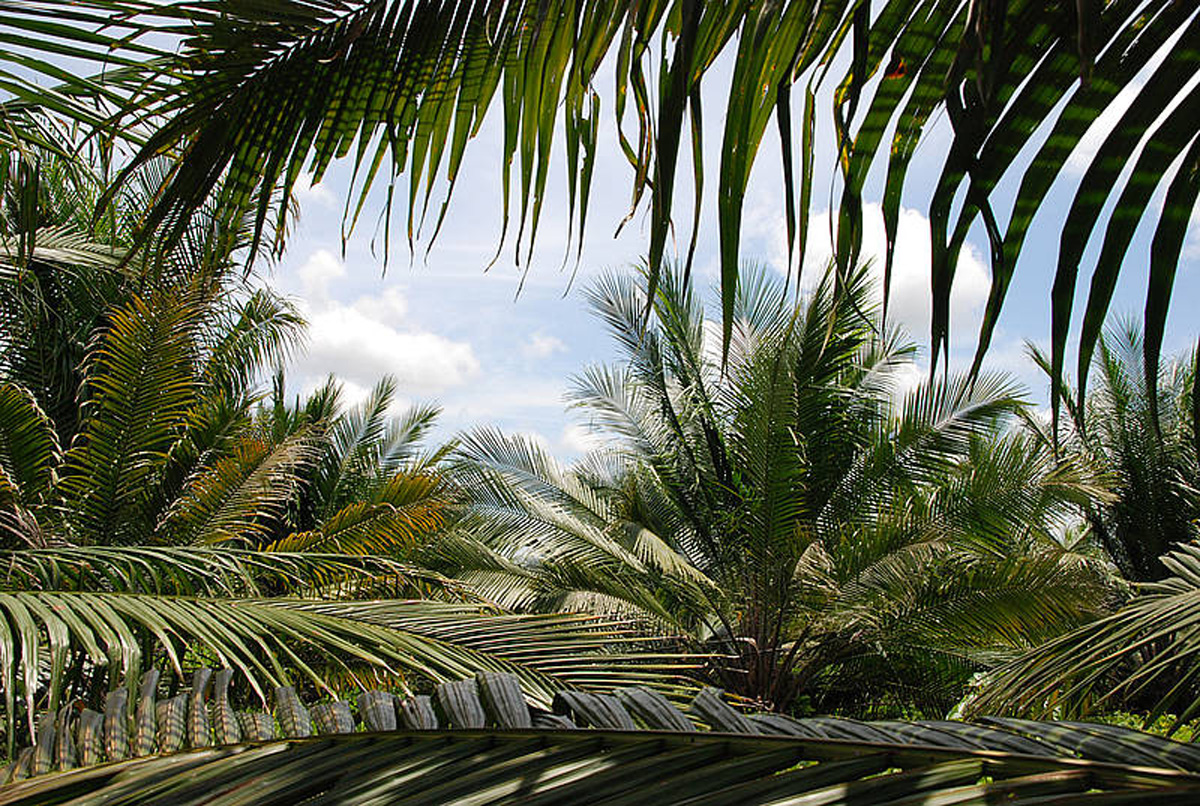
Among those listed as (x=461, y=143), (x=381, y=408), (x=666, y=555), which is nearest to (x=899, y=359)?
(x=666, y=555)

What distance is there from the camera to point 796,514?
7.21 meters

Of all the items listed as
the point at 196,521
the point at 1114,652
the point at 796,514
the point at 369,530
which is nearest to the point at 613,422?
the point at 796,514

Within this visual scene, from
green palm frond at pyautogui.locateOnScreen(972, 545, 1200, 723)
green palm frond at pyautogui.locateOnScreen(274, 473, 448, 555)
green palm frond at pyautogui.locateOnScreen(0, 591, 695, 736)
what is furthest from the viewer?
green palm frond at pyautogui.locateOnScreen(274, 473, 448, 555)

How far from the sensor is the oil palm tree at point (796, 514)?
6848 mm

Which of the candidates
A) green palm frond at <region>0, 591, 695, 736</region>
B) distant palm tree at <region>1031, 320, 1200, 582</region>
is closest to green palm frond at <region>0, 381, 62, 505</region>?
green palm frond at <region>0, 591, 695, 736</region>

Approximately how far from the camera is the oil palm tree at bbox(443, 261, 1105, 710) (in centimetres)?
685

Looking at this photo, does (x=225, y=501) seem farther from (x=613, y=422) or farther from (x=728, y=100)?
(x=728, y=100)

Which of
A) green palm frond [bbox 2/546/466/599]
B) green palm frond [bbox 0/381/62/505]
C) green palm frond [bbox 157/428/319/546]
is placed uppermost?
green palm frond [bbox 0/381/62/505]

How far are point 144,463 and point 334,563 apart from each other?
Result: 2697 millimetres

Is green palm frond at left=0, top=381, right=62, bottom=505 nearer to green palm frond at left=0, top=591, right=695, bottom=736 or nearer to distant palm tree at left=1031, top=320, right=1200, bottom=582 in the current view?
green palm frond at left=0, top=591, right=695, bottom=736

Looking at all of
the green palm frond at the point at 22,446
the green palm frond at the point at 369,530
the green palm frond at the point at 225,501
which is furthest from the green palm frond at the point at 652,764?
the green palm frond at the point at 22,446

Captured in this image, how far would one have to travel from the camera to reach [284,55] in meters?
1.14

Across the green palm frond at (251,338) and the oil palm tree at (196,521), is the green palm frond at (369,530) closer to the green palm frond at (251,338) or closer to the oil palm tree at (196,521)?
the oil palm tree at (196,521)

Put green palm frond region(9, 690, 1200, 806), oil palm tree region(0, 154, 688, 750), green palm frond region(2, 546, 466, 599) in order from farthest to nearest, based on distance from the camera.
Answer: green palm frond region(2, 546, 466, 599) → oil palm tree region(0, 154, 688, 750) → green palm frond region(9, 690, 1200, 806)
